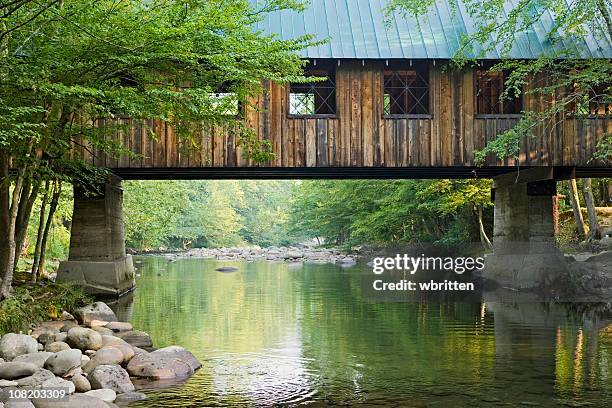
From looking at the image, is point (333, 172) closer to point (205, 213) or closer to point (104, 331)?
point (104, 331)

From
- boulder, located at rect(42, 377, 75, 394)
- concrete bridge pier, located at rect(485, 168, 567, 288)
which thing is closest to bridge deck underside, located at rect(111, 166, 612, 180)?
concrete bridge pier, located at rect(485, 168, 567, 288)

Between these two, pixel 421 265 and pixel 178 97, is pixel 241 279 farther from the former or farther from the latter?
pixel 178 97

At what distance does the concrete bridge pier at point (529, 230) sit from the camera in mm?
19359

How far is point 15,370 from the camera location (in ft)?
27.7

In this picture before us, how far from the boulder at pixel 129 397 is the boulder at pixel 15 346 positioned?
1961 millimetres

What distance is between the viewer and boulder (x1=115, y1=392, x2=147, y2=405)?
8.07m

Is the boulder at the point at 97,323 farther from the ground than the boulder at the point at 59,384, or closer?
farther from the ground

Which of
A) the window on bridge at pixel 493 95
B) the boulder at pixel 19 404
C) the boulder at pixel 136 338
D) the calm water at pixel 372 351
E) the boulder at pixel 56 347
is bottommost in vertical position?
the calm water at pixel 372 351

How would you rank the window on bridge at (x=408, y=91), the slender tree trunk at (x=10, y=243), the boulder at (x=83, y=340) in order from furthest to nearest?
1. the window on bridge at (x=408, y=91)
2. the slender tree trunk at (x=10, y=243)
3. the boulder at (x=83, y=340)

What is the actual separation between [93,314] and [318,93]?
917 centimetres

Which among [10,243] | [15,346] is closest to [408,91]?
[10,243]

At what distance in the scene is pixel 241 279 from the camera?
26.2m

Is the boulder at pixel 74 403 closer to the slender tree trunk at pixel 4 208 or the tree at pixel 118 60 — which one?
the tree at pixel 118 60

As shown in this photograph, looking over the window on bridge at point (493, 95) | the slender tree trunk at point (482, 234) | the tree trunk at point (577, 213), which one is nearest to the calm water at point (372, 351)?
the window on bridge at point (493, 95)
